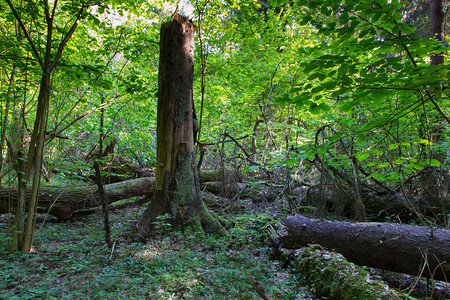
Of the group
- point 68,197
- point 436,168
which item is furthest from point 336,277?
point 68,197

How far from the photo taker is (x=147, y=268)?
3119mm

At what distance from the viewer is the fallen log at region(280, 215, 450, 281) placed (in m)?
3.09

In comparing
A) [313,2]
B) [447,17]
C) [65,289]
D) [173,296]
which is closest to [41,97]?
[65,289]

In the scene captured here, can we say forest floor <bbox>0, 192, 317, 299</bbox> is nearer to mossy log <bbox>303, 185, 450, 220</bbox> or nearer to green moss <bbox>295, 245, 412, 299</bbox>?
green moss <bbox>295, 245, 412, 299</bbox>

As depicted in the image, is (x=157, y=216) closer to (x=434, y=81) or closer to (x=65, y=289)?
(x=65, y=289)

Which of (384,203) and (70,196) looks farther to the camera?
(384,203)

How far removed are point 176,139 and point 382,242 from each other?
3.71 metres

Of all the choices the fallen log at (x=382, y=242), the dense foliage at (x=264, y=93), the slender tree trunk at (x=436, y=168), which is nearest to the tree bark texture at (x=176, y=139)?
the dense foliage at (x=264, y=93)

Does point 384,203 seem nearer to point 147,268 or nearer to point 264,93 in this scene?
point 147,268

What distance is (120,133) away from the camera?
818cm

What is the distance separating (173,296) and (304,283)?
1747 millimetres

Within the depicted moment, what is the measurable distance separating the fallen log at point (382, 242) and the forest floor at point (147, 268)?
2.35 ft

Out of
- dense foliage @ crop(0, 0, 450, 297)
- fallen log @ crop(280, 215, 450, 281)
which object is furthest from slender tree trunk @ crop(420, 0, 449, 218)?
fallen log @ crop(280, 215, 450, 281)

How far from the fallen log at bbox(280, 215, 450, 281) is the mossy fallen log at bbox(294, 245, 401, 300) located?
0.24 m
